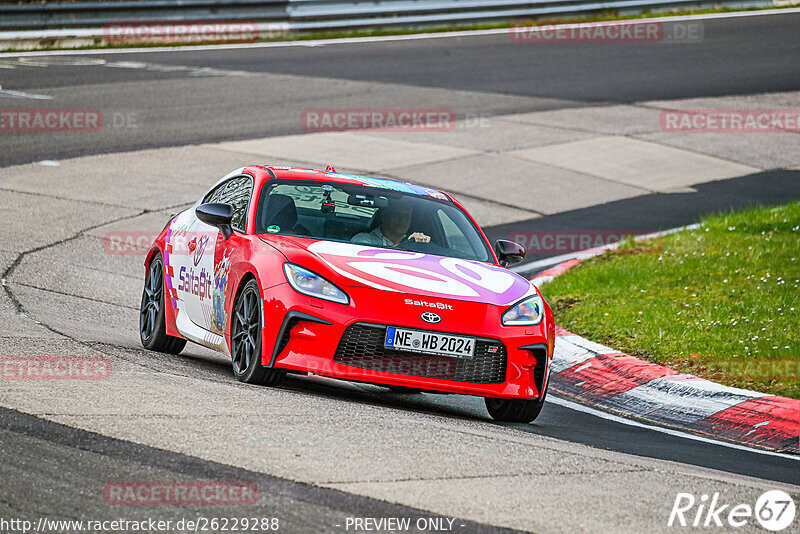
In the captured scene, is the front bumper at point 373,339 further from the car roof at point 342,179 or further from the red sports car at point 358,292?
the car roof at point 342,179

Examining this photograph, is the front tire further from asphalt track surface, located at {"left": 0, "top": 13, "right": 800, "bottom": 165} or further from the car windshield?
asphalt track surface, located at {"left": 0, "top": 13, "right": 800, "bottom": 165}

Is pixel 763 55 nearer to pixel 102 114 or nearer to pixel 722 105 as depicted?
pixel 722 105

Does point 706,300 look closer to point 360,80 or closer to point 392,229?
point 392,229

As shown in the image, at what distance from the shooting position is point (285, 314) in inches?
292

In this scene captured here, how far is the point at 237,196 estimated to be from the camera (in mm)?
9141

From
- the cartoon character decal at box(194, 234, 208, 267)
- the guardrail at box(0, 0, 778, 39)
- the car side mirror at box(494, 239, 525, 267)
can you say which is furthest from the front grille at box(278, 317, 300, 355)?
the guardrail at box(0, 0, 778, 39)

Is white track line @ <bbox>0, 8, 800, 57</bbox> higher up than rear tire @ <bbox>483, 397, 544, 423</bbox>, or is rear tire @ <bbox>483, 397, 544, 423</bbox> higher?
white track line @ <bbox>0, 8, 800, 57</bbox>

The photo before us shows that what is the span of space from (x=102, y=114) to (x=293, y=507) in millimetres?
17055

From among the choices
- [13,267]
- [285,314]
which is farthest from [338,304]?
[13,267]

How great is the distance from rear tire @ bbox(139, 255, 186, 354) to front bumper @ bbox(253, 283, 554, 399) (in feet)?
7.03

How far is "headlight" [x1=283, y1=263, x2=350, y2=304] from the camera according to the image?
24.4 ft

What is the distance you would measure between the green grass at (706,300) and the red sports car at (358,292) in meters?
1.56

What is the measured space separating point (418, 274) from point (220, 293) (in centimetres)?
145

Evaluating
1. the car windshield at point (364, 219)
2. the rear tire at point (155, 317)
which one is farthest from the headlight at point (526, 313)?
the rear tire at point (155, 317)
